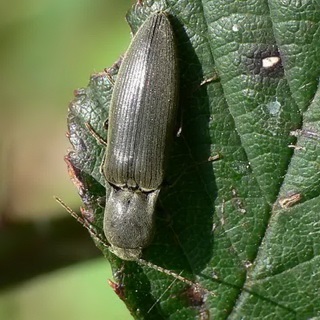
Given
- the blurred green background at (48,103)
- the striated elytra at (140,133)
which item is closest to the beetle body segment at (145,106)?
the striated elytra at (140,133)

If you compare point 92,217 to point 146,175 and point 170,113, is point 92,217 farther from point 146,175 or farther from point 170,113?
point 170,113

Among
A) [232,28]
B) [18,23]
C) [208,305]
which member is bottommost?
[208,305]

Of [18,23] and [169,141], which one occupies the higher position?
[18,23]

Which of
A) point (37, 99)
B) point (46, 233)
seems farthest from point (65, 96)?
point (46, 233)

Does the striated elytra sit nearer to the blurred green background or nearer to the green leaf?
the green leaf

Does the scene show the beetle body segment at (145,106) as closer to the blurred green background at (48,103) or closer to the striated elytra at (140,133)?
the striated elytra at (140,133)

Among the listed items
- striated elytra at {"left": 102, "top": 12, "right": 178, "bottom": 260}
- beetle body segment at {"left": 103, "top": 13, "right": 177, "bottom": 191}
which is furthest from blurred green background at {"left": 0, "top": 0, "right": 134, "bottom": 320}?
beetle body segment at {"left": 103, "top": 13, "right": 177, "bottom": 191}
